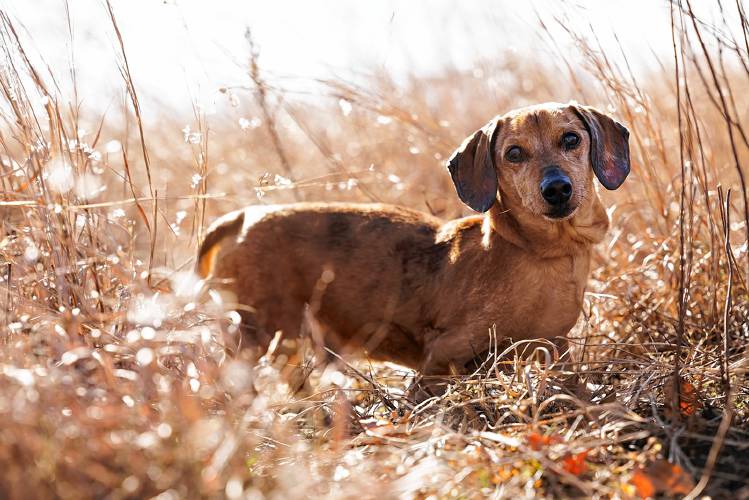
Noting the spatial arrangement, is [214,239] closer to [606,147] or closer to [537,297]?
[537,297]

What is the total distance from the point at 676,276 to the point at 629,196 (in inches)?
39.8

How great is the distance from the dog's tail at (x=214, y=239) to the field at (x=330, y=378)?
0.31 meters

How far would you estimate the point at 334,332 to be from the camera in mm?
4238

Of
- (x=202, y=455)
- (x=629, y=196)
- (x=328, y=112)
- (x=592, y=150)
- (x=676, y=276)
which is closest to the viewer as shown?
(x=202, y=455)

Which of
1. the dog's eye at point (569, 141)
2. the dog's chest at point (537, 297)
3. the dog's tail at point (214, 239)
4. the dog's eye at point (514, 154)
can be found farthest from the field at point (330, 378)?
the dog's eye at point (514, 154)

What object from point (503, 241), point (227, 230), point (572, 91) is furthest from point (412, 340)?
point (572, 91)

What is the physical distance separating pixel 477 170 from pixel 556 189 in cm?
48

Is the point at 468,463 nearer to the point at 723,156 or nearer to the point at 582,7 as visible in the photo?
the point at 582,7

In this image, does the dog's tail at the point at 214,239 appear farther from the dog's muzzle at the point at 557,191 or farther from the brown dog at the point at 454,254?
the dog's muzzle at the point at 557,191

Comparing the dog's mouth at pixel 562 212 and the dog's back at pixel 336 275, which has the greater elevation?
the dog's mouth at pixel 562 212

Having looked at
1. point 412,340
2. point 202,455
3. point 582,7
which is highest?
point 582,7

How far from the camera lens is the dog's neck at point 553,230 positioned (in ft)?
12.1

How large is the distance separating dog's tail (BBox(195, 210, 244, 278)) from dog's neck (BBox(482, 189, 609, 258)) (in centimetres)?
137

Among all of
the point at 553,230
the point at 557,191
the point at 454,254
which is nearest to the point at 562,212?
the point at 557,191
